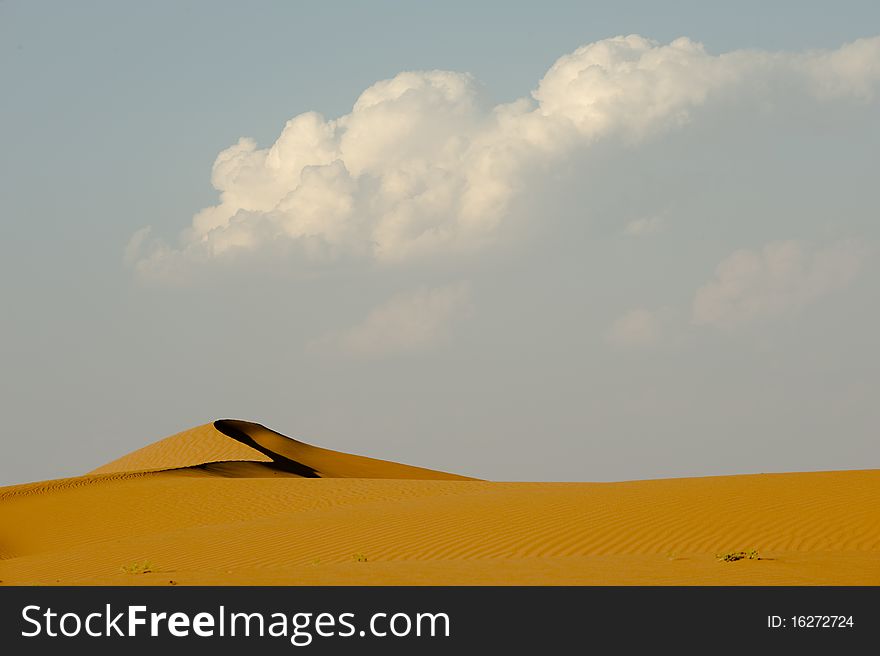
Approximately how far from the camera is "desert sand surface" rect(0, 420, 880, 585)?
518 inches

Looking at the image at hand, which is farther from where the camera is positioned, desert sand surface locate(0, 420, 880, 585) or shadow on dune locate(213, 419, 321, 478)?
shadow on dune locate(213, 419, 321, 478)

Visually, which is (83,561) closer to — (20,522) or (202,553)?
(202,553)

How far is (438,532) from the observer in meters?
19.9

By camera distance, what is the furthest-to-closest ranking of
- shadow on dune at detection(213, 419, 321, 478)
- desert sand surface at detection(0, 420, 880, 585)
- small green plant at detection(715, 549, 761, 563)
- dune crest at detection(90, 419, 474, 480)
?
shadow on dune at detection(213, 419, 321, 478) → dune crest at detection(90, 419, 474, 480) → small green plant at detection(715, 549, 761, 563) → desert sand surface at detection(0, 420, 880, 585)

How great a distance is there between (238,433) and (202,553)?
39.6m

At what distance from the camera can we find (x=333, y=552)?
714 inches

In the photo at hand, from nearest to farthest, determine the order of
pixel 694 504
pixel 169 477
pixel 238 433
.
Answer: pixel 694 504 → pixel 169 477 → pixel 238 433

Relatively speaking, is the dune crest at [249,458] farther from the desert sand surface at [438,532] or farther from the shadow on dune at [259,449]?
the desert sand surface at [438,532]

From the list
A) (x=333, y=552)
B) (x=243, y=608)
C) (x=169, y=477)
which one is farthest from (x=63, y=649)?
(x=169, y=477)

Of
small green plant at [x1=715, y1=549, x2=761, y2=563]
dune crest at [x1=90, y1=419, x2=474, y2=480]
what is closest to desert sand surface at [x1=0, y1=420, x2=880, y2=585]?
small green plant at [x1=715, y1=549, x2=761, y2=563]

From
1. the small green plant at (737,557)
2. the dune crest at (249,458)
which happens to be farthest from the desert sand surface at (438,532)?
the dune crest at (249,458)

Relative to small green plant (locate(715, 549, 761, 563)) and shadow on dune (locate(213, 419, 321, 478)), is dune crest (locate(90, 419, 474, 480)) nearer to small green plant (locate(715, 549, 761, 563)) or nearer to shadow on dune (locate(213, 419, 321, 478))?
shadow on dune (locate(213, 419, 321, 478))

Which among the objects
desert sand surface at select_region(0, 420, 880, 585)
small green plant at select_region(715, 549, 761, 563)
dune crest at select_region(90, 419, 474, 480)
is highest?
dune crest at select_region(90, 419, 474, 480)

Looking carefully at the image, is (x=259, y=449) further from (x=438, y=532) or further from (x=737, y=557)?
(x=737, y=557)
